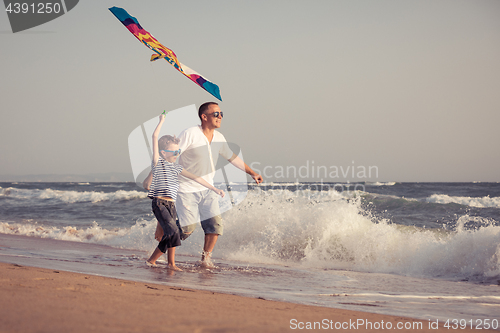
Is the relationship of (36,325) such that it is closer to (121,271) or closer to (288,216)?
(121,271)

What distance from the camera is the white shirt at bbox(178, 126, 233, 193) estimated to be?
4250 millimetres

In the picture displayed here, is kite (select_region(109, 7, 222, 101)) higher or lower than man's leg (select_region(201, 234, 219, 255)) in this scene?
higher

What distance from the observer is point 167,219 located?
13.6 ft

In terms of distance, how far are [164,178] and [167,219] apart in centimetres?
46

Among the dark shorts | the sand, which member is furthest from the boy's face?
the sand

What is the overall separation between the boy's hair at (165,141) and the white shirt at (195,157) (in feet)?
0.37

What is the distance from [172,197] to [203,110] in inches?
42.8

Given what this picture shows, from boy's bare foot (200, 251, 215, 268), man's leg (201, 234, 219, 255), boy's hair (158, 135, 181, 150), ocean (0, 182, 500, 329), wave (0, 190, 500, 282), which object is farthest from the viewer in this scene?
wave (0, 190, 500, 282)

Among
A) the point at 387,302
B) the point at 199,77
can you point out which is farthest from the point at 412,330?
the point at 199,77

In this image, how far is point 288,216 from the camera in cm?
787

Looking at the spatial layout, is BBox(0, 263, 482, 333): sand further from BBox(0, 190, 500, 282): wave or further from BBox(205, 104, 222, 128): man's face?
BBox(0, 190, 500, 282): wave

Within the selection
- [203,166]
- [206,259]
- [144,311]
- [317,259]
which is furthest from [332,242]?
[144,311]

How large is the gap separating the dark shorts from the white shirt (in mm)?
290

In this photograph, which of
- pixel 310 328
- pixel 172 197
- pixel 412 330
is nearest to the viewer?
pixel 310 328
